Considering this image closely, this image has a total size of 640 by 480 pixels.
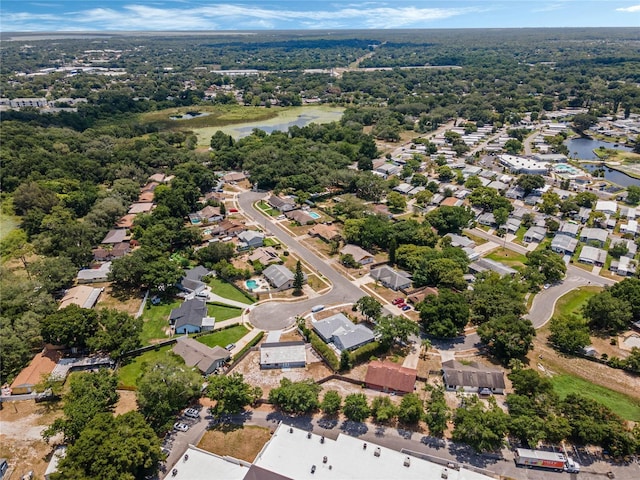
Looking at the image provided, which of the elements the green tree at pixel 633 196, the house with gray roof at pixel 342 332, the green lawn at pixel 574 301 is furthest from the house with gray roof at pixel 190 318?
the green tree at pixel 633 196

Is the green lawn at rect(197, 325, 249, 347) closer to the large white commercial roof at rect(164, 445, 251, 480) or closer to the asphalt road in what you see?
the asphalt road

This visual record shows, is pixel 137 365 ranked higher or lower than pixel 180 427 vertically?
lower

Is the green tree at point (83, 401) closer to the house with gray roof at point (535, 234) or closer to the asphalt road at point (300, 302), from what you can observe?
the asphalt road at point (300, 302)

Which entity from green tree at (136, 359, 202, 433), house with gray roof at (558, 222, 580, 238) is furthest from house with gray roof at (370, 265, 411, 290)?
house with gray roof at (558, 222, 580, 238)

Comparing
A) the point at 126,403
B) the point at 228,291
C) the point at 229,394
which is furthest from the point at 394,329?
the point at 126,403

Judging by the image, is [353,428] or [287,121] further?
[287,121]

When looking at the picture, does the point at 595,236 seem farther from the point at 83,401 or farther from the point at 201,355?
the point at 83,401
